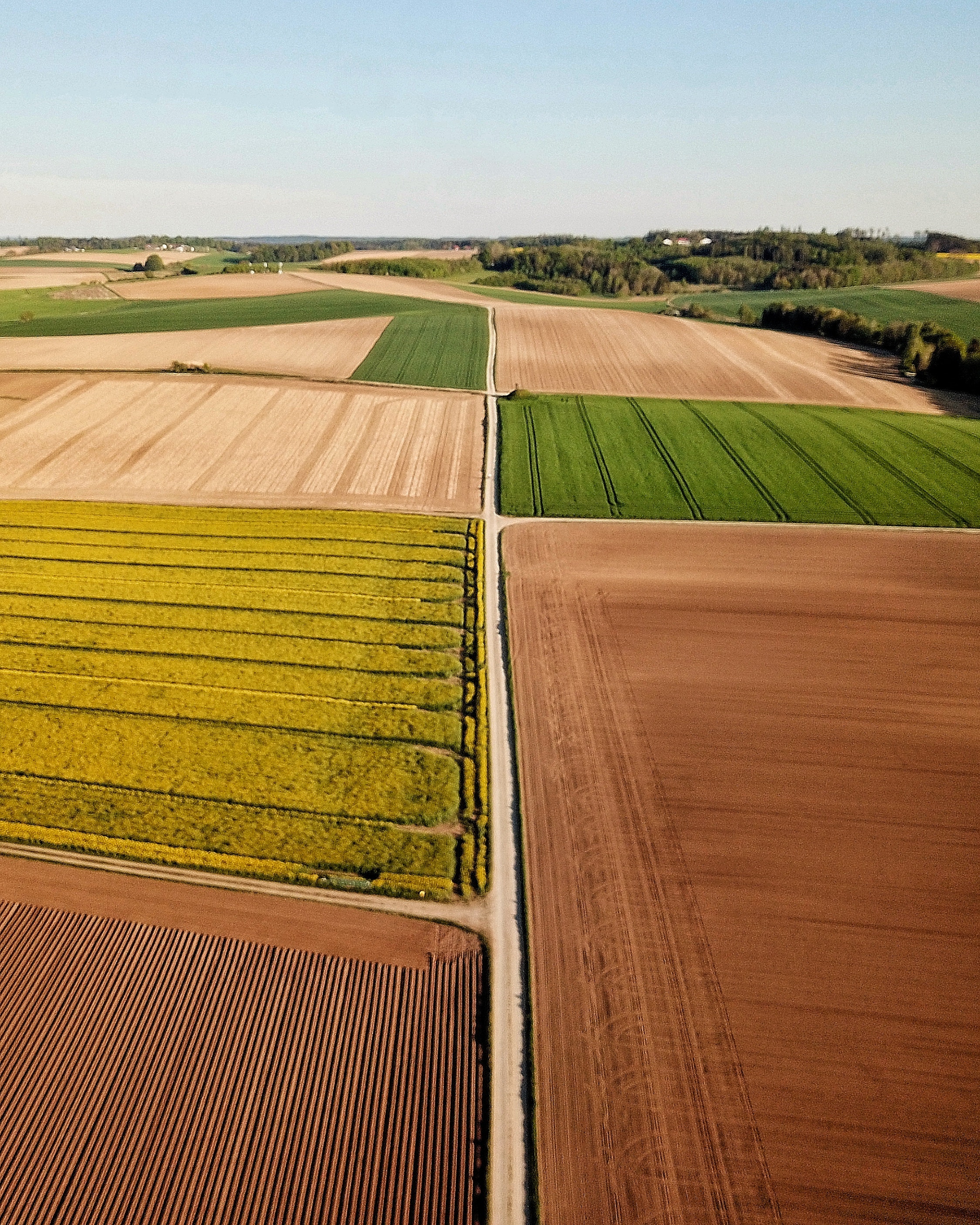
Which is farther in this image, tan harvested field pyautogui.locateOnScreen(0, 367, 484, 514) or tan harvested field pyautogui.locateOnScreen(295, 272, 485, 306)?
tan harvested field pyautogui.locateOnScreen(295, 272, 485, 306)

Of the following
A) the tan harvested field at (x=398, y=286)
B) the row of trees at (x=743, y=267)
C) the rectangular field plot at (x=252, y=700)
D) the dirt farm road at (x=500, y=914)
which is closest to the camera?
the dirt farm road at (x=500, y=914)

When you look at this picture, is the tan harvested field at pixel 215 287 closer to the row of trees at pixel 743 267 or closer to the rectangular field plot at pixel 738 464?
the row of trees at pixel 743 267

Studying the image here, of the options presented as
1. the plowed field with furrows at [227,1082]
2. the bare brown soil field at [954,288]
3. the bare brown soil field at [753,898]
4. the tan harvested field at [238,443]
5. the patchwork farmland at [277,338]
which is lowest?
the plowed field with furrows at [227,1082]

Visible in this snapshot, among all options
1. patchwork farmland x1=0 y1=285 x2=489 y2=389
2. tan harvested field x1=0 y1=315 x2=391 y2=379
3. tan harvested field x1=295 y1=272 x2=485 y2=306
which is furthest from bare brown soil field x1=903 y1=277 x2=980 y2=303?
tan harvested field x1=0 y1=315 x2=391 y2=379

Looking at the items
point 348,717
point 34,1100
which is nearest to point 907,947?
point 348,717

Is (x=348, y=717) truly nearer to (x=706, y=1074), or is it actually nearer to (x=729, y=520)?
(x=706, y=1074)

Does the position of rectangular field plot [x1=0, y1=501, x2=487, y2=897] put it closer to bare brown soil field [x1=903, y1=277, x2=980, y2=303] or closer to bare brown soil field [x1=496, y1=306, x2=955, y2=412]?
bare brown soil field [x1=496, y1=306, x2=955, y2=412]

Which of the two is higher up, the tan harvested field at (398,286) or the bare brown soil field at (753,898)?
the tan harvested field at (398,286)

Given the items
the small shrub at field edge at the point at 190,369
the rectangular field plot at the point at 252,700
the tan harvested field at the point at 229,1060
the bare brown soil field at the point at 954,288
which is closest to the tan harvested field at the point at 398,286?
the small shrub at field edge at the point at 190,369
